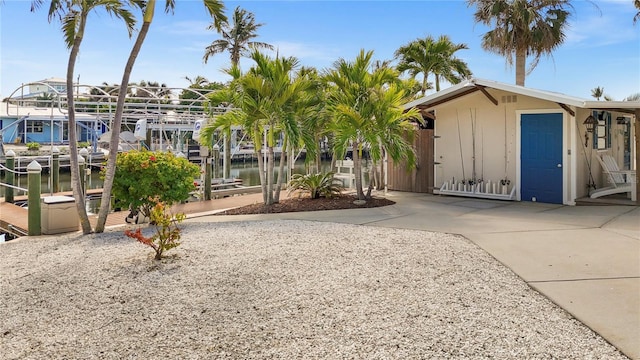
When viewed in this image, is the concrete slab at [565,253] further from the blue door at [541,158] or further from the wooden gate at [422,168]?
the wooden gate at [422,168]

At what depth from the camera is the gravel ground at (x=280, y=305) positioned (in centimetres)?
327

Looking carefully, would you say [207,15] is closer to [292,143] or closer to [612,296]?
[292,143]

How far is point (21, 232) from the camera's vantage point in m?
8.66

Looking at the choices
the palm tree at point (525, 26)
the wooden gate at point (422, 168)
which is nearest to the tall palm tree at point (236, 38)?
the palm tree at point (525, 26)

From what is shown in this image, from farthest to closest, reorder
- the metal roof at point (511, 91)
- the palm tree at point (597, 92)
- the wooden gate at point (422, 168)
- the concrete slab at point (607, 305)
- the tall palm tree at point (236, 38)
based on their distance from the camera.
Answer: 1. the palm tree at point (597, 92)
2. the tall palm tree at point (236, 38)
3. the wooden gate at point (422, 168)
4. the metal roof at point (511, 91)
5. the concrete slab at point (607, 305)

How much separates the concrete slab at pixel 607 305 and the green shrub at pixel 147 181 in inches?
232

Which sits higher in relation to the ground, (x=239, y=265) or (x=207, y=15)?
(x=207, y=15)

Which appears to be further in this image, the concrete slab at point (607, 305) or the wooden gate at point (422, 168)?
the wooden gate at point (422, 168)

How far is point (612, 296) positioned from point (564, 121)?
7281 millimetres

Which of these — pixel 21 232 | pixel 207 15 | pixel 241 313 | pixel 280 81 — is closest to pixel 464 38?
pixel 280 81

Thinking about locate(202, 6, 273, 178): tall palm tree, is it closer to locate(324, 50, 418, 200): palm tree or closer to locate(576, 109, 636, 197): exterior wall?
locate(324, 50, 418, 200): palm tree

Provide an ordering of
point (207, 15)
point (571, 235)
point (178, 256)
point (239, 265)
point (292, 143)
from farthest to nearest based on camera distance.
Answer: point (292, 143)
point (207, 15)
point (571, 235)
point (178, 256)
point (239, 265)

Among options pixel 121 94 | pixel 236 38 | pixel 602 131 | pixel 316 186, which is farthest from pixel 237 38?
pixel 121 94

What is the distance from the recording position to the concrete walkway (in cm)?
399
